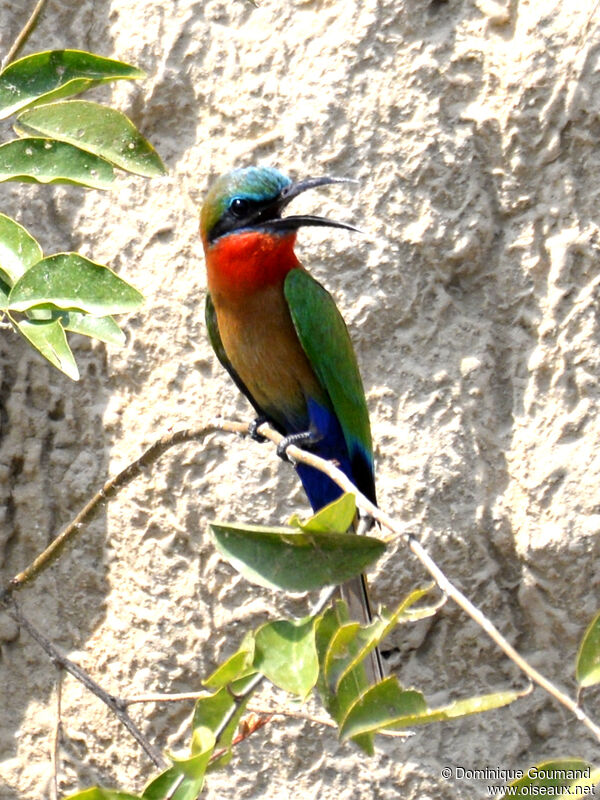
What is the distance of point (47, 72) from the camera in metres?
1.36

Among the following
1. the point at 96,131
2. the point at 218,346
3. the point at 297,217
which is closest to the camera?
the point at 96,131

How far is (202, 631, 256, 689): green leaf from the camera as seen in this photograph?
3.55 feet

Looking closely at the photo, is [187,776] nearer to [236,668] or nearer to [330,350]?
[236,668]

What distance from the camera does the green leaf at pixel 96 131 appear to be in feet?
4.42

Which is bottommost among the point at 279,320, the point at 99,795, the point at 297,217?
the point at 99,795

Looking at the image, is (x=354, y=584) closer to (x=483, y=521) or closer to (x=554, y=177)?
(x=483, y=521)

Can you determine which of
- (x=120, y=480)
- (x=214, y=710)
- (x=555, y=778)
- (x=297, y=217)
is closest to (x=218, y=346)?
(x=297, y=217)

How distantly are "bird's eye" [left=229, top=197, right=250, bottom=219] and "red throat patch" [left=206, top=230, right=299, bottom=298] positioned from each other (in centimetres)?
5

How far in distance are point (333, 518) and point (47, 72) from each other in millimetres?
715

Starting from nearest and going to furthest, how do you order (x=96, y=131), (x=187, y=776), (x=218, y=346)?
1. (x=187, y=776)
2. (x=96, y=131)
3. (x=218, y=346)

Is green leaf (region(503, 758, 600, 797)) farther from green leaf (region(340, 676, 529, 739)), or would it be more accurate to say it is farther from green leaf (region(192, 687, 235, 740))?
green leaf (region(192, 687, 235, 740))

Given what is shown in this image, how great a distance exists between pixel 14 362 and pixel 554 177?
1384 mm

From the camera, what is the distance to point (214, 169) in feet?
8.91

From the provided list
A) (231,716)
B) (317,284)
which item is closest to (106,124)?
(231,716)
